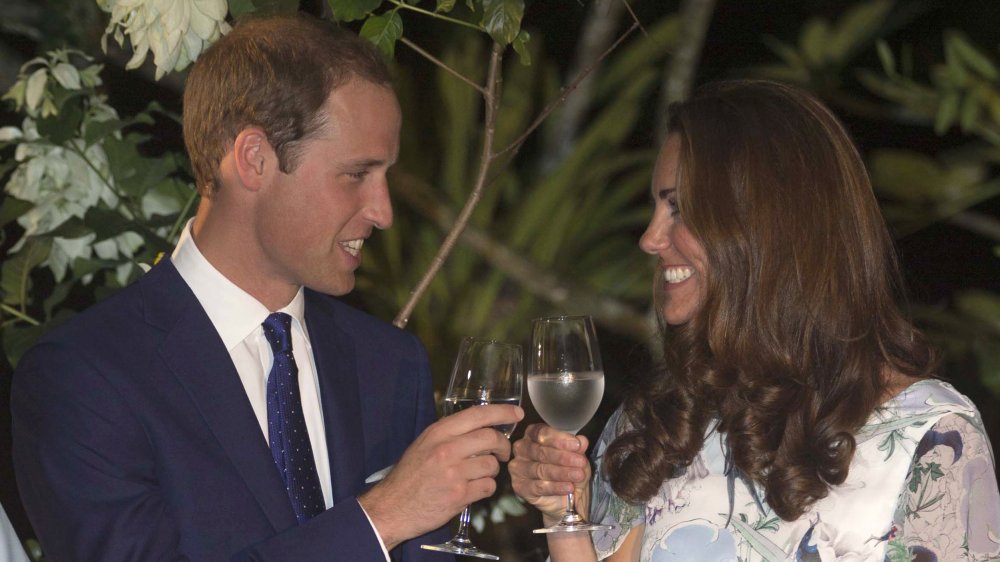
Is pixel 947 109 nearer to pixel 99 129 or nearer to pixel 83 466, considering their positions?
pixel 99 129

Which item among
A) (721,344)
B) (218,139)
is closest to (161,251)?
(218,139)

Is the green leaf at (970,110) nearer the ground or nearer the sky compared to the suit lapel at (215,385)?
nearer the sky

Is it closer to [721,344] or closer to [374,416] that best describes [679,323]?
[721,344]

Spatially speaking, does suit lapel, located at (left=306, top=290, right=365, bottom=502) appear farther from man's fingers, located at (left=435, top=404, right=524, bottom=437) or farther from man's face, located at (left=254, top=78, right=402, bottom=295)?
man's fingers, located at (left=435, top=404, right=524, bottom=437)

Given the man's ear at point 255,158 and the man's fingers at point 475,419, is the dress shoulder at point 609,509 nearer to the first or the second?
the man's fingers at point 475,419

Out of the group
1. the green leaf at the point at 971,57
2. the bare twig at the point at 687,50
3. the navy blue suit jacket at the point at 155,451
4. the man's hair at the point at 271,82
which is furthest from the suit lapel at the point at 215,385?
the bare twig at the point at 687,50

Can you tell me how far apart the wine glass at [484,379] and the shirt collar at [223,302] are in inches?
14.9

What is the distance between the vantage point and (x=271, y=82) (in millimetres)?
1939

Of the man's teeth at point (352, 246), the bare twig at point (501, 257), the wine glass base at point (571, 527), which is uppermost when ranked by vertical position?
the man's teeth at point (352, 246)

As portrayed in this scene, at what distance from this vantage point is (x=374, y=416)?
2.04 metres

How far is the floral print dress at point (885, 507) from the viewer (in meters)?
1.74

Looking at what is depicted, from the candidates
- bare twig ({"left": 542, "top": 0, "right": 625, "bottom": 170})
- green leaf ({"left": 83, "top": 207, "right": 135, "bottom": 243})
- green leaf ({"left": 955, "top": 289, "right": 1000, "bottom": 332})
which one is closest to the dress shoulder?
green leaf ({"left": 83, "top": 207, "right": 135, "bottom": 243})

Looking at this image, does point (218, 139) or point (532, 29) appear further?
point (532, 29)

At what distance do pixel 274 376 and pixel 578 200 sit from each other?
8.65ft
